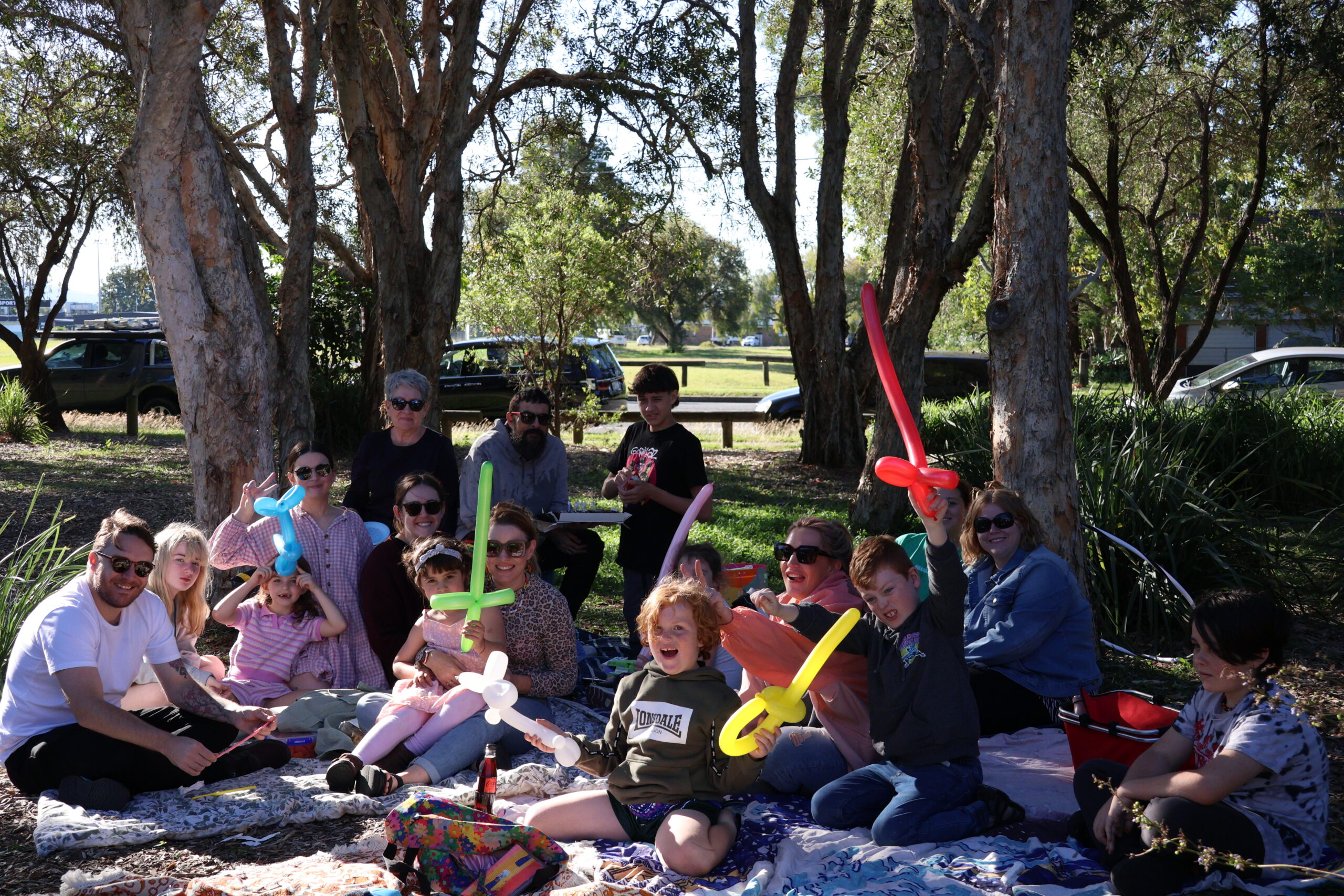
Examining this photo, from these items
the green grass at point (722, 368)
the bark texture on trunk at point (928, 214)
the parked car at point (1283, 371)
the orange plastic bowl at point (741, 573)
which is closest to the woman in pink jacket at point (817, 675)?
the orange plastic bowl at point (741, 573)

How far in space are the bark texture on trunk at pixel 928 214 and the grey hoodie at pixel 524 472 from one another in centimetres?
323

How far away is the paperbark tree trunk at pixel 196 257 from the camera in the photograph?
558 centimetres

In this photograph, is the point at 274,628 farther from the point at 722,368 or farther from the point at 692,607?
the point at 722,368

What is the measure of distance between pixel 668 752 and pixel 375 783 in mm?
1137

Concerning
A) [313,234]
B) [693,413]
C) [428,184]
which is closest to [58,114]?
[428,184]

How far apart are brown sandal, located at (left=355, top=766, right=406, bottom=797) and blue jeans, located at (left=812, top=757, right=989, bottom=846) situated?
4.88 feet

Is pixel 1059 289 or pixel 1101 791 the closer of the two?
pixel 1101 791

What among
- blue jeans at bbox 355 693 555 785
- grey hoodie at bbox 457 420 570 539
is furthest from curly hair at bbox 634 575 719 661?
grey hoodie at bbox 457 420 570 539

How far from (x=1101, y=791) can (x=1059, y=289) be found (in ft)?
8.96

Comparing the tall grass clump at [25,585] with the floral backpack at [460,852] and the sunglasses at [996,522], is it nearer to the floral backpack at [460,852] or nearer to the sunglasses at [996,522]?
the floral backpack at [460,852]

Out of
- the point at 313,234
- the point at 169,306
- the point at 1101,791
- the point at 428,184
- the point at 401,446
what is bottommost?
the point at 1101,791

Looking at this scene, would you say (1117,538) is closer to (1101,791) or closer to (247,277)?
(1101,791)

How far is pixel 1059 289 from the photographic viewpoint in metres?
5.31

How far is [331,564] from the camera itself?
16.3 feet
